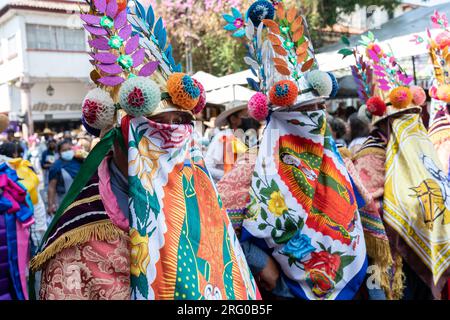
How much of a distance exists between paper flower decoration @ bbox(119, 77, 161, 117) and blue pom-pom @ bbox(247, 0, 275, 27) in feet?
3.96

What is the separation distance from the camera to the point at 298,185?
104 inches

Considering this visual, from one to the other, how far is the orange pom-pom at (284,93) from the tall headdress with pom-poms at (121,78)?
689mm

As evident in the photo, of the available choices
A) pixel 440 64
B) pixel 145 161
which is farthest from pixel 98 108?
pixel 440 64

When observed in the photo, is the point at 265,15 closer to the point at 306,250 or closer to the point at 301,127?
the point at 301,127

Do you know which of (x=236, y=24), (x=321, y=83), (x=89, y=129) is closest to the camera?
(x=89, y=129)

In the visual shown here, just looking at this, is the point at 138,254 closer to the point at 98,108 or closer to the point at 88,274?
the point at 88,274

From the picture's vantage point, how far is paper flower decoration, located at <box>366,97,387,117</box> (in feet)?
11.4

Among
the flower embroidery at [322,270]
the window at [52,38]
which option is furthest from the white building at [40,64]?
the flower embroidery at [322,270]

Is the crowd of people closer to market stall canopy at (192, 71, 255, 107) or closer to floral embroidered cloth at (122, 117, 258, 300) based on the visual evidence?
floral embroidered cloth at (122, 117, 258, 300)

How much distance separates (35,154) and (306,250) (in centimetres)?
1197

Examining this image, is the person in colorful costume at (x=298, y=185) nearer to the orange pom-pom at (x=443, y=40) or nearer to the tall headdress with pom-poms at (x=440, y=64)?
the tall headdress with pom-poms at (x=440, y=64)

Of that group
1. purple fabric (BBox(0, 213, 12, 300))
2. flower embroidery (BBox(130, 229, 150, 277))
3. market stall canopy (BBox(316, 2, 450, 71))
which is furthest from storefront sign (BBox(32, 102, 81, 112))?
flower embroidery (BBox(130, 229, 150, 277))

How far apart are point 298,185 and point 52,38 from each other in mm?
24369
